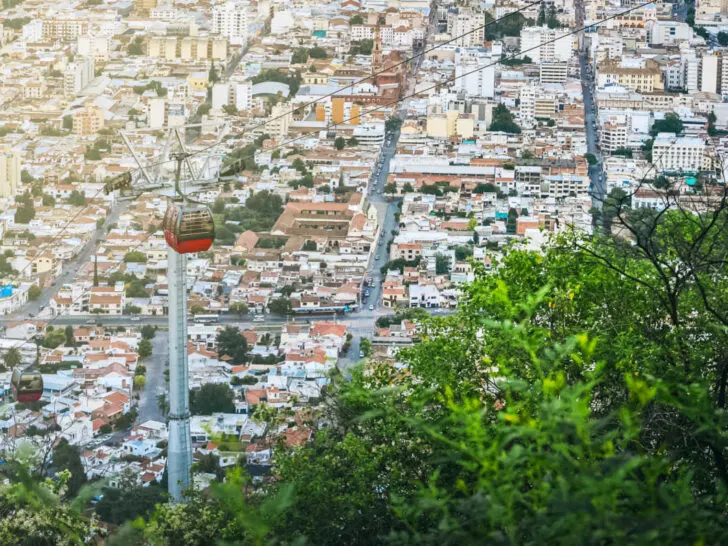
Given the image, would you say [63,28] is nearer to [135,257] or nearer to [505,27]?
[505,27]

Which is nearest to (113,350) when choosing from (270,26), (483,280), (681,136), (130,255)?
(130,255)

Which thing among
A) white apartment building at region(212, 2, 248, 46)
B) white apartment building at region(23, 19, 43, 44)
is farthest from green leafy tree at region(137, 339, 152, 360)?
white apartment building at region(23, 19, 43, 44)

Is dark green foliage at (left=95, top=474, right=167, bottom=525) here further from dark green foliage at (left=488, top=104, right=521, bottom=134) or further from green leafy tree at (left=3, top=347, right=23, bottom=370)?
dark green foliage at (left=488, top=104, right=521, bottom=134)

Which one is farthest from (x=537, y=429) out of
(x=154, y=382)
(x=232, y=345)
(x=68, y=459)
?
(x=232, y=345)

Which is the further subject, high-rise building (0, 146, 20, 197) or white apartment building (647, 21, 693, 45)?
white apartment building (647, 21, 693, 45)

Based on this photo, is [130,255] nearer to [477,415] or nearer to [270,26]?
[270,26]

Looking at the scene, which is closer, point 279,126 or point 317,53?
point 279,126
